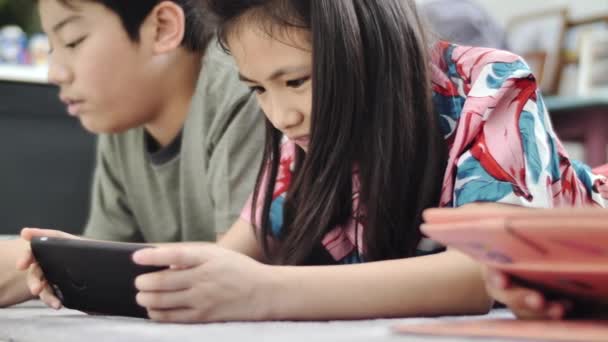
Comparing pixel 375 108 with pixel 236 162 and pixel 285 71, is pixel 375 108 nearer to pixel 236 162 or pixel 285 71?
pixel 285 71

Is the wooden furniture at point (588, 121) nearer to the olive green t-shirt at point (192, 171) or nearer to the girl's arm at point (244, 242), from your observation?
the olive green t-shirt at point (192, 171)

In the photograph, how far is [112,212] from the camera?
1467mm

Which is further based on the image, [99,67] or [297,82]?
[99,67]

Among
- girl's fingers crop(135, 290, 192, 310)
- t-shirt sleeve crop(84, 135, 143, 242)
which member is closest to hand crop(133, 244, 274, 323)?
girl's fingers crop(135, 290, 192, 310)

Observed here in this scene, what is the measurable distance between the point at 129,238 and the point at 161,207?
114 mm

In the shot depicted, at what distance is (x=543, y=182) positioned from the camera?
29.4 inches

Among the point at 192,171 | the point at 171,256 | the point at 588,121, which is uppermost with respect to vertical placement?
the point at 171,256

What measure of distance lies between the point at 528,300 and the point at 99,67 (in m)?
0.89

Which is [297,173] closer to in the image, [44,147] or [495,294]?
[495,294]

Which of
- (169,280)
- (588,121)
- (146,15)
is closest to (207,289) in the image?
(169,280)

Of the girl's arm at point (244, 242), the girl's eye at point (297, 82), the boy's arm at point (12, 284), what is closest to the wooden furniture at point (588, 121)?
the girl's arm at point (244, 242)

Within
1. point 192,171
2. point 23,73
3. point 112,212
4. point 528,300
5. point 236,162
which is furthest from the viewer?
point 23,73

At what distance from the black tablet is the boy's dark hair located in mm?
587

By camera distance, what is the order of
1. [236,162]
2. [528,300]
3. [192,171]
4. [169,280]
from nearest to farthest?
[528,300], [169,280], [236,162], [192,171]
